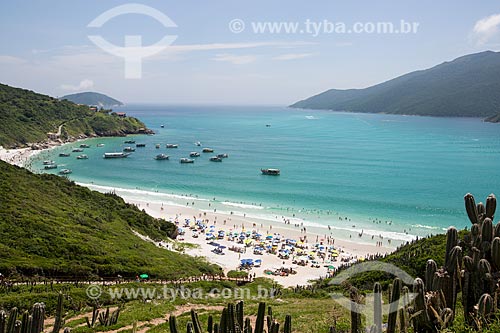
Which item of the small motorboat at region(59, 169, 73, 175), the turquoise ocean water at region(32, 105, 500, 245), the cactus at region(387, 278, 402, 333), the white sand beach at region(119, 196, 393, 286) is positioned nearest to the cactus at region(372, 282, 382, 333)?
the cactus at region(387, 278, 402, 333)

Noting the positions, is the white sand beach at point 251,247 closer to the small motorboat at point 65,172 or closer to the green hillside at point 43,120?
the small motorboat at point 65,172

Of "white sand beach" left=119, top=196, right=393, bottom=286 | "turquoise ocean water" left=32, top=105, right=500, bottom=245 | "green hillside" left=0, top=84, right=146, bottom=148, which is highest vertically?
"green hillside" left=0, top=84, right=146, bottom=148

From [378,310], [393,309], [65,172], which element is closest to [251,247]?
[378,310]

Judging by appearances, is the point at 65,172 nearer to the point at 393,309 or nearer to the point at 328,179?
the point at 328,179

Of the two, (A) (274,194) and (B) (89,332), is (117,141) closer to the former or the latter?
(A) (274,194)

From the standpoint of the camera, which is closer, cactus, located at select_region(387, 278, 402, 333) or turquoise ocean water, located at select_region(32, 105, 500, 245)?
cactus, located at select_region(387, 278, 402, 333)

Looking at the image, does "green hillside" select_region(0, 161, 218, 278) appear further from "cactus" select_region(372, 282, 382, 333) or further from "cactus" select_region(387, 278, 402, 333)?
"cactus" select_region(387, 278, 402, 333)
